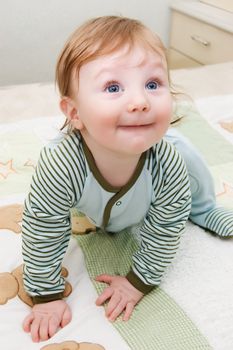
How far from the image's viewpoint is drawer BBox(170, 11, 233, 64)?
90.4 inches

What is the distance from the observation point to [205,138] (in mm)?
1454

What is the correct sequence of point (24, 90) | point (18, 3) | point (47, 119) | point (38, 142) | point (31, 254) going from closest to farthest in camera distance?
point (31, 254), point (38, 142), point (47, 119), point (24, 90), point (18, 3)

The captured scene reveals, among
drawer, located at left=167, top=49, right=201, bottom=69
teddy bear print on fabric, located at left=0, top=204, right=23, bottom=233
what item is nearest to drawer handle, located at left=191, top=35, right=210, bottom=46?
drawer, located at left=167, top=49, right=201, bottom=69

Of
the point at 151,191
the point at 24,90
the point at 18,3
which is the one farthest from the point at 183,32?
the point at 151,191

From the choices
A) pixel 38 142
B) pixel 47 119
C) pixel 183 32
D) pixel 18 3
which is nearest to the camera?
pixel 38 142

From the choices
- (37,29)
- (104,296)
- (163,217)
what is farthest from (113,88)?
(37,29)

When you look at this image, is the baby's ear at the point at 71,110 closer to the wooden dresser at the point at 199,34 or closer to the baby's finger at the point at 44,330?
the baby's finger at the point at 44,330

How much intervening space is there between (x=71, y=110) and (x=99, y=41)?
13 centimetres

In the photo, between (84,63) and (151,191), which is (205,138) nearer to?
(151,191)

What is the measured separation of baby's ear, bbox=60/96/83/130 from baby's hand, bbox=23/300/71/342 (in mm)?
311

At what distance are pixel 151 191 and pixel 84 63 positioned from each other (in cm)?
27

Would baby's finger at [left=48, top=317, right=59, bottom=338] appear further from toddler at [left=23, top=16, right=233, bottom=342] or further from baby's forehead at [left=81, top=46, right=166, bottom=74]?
baby's forehead at [left=81, top=46, right=166, bottom=74]

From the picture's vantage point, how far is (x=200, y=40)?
7.87ft

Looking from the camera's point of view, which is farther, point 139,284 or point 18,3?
point 18,3
